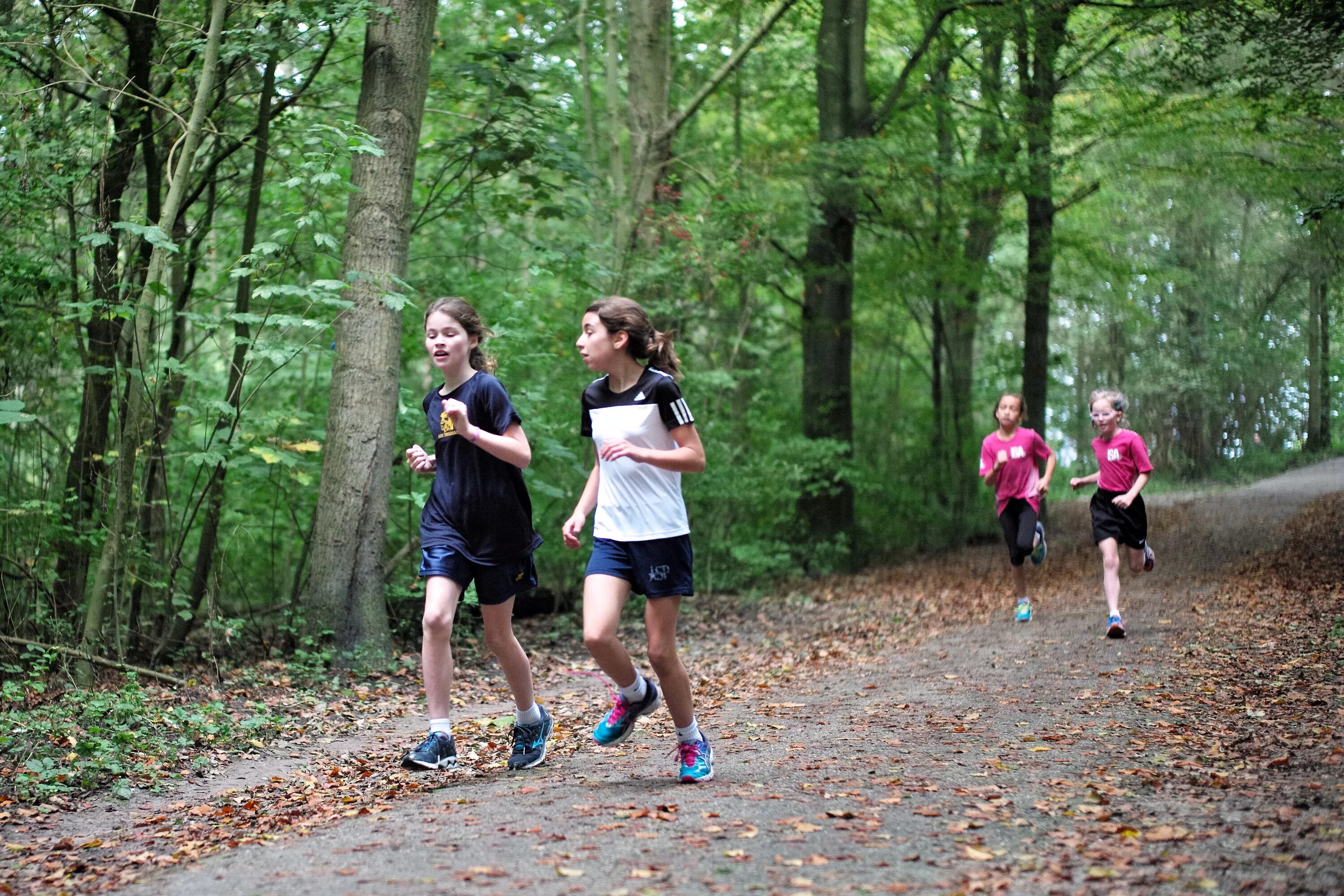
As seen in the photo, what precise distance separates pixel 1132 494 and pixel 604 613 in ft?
19.6

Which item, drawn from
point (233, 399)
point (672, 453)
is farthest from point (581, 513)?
point (233, 399)

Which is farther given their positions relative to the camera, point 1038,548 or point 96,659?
point 1038,548

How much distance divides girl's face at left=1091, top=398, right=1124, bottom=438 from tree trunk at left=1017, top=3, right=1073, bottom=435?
6039 mm

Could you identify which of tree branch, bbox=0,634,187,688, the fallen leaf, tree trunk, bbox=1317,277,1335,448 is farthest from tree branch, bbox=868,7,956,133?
the fallen leaf

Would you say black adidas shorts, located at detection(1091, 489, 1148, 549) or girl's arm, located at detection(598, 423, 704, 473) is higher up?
girl's arm, located at detection(598, 423, 704, 473)

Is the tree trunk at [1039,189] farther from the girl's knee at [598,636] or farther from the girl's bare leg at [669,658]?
the girl's knee at [598,636]

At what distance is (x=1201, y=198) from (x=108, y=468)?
1757 cm

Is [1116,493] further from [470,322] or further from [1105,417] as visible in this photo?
[470,322]

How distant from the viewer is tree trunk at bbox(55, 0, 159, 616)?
764cm

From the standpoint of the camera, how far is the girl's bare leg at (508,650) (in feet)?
16.7

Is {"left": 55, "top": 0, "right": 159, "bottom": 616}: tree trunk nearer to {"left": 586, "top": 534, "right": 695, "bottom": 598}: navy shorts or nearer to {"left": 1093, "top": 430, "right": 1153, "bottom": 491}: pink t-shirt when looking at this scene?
A: {"left": 586, "top": 534, "right": 695, "bottom": 598}: navy shorts

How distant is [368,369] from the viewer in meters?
8.21

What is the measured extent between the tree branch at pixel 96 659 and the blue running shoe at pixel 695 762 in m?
4.01

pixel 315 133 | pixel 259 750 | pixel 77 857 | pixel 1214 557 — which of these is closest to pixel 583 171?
pixel 315 133
